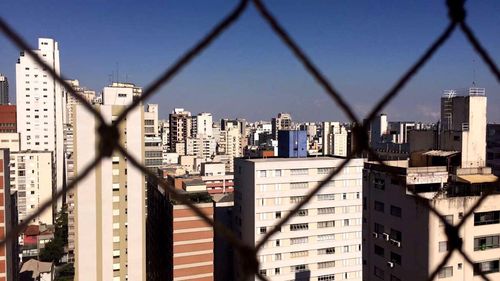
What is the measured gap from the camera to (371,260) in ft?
22.8

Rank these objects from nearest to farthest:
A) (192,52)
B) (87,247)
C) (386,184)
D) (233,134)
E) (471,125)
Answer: (192,52), (386,184), (471,125), (87,247), (233,134)

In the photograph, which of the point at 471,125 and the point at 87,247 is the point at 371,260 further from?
the point at 87,247

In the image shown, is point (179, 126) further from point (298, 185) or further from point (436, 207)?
point (436, 207)

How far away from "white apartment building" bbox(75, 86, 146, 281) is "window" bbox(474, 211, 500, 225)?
6418 mm

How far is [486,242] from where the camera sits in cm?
591

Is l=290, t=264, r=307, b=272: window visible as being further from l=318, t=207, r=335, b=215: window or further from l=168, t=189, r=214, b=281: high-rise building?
l=168, t=189, r=214, b=281: high-rise building

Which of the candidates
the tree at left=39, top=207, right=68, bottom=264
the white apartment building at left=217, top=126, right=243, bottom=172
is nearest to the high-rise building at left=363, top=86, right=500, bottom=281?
the tree at left=39, top=207, right=68, bottom=264

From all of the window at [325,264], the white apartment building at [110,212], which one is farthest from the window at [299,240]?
the white apartment building at [110,212]

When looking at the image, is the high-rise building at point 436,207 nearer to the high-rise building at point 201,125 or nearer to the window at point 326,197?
the window at point 326,197

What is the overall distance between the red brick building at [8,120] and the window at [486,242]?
2390 centimetres

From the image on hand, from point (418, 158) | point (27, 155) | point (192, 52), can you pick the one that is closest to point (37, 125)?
point (27, 155)

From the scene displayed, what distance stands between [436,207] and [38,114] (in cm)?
2300

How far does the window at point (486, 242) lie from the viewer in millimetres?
5879

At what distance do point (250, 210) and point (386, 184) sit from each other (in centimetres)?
456
